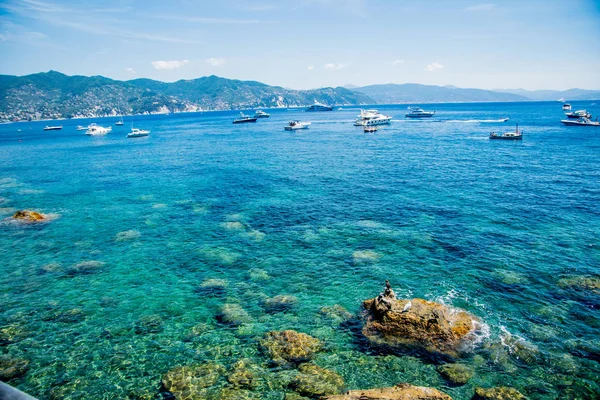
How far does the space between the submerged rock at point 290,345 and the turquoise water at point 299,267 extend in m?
0.84

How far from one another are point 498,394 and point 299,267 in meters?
18.5

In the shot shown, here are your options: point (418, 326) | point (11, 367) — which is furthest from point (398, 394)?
point (11, 367)

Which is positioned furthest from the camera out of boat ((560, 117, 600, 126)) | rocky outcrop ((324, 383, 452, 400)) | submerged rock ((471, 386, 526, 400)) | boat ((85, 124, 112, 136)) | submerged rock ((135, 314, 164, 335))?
boat ((85, 124, 112, 136))

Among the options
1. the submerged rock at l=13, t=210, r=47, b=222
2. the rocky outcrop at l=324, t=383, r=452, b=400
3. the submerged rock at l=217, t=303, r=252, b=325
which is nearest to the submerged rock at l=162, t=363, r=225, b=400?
the submerged rock at l=217, t=303, r=252, b=325

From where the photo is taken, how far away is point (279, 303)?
26.9m

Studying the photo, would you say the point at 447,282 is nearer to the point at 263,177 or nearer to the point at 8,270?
the point at 8,270

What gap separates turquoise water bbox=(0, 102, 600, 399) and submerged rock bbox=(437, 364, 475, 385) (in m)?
0.37

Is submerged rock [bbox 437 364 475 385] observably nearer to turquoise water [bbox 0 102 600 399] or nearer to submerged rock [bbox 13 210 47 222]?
turquoise water [bbox 0 102 600 399]

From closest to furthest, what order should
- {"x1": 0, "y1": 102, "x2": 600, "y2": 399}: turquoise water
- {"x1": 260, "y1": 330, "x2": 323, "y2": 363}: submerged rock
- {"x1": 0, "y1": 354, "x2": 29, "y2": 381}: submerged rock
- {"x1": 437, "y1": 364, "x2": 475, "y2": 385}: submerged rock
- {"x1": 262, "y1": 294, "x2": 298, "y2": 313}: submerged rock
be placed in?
{"x1": 437, "y1": 364, "x2": 475, "y2": 385}: submerged rock, {"x1": 0, "y1": 354, "x2": 29, "y2": 381}: submerged rock, {"x1": 0, "y1": 102, "x2": 600, "y2": 399}: turquoise water, {"x1": 260, "y1": 330, "x2": 323, "y2": 363}: submerged rock, {"x1": 262, "y1": 294, "x2": 298, "y2": 313}: submerged rock

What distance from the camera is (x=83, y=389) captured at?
1894 cm

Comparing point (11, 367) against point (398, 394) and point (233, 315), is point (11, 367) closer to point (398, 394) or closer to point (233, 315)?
point (233, 315)

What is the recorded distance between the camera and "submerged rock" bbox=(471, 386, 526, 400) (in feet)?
57.6

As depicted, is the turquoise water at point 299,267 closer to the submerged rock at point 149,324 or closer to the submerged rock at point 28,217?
the submerged rock at point 149,324

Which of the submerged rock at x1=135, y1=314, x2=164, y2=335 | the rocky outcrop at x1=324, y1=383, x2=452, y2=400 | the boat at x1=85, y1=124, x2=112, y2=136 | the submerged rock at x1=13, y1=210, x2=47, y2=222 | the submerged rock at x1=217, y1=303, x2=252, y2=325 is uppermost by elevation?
the boat at x1=85, y1=124, x2=112, y2=136
